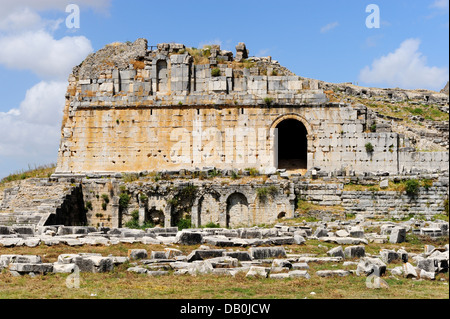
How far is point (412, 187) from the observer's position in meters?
31.4

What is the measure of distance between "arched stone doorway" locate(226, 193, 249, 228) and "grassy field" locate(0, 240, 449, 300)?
15.6m

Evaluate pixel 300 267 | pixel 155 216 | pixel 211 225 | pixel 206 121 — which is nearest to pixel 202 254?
pixel 300 267

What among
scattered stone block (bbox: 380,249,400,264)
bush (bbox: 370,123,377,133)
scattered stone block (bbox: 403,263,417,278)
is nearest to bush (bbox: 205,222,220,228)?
bush (bbox: 370,123,377,133)

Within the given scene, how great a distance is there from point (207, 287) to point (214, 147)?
2181cm

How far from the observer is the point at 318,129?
36281 mm

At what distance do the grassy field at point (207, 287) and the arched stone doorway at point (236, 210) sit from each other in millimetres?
15615

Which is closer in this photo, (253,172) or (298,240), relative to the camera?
(298,240)

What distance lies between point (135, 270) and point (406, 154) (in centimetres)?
2132

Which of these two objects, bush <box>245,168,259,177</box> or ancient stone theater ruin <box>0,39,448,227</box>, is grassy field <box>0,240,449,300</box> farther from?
bush <box>245,168,259,177</box>

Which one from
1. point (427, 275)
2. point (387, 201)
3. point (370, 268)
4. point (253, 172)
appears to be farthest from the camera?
point (253, 172)

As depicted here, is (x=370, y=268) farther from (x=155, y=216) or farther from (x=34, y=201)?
(x=34, y=201)

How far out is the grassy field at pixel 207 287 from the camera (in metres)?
14.0

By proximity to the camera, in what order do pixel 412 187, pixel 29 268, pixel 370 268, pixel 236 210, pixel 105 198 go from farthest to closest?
pixel 105 198 → pixel 236 210 → pixel 412 187 → pixel 29 268 → pixel 370 268

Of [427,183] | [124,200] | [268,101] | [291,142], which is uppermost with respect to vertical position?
[268,101]
